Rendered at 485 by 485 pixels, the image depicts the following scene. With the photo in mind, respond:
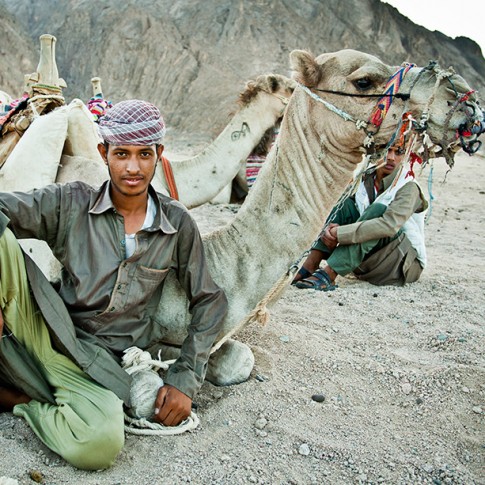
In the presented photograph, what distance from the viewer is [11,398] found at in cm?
288

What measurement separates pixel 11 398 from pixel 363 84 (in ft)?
7.62

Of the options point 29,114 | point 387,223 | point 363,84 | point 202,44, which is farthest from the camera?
point 202,44

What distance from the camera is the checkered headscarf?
2861 millimetres

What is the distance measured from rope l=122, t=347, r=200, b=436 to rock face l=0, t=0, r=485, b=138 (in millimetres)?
23997

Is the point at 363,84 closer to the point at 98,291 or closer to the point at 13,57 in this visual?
the point at 98,291

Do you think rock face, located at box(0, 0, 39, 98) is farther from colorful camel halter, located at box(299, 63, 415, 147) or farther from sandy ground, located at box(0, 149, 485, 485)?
colorful camel halter, located at box(299, 63, 415, 147)

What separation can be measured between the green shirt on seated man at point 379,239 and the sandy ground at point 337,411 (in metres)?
0.33

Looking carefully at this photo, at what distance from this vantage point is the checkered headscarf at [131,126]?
2861 mm

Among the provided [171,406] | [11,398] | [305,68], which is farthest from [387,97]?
[11,398]

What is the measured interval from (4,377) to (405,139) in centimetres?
226

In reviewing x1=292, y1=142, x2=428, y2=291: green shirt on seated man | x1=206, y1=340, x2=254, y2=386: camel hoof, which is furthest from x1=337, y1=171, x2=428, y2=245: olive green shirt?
x1=206, y1=340, x2=254, y2=386: camel hoof

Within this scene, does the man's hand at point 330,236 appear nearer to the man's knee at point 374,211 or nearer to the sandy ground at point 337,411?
the man's knee at point 374,211

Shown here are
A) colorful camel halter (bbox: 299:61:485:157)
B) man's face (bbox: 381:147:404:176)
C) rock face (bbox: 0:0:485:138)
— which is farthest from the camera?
rock face (bbox: 0:0:485:138)

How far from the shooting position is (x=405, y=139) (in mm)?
3135
